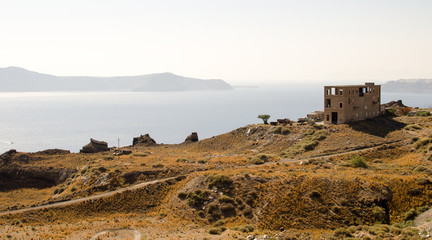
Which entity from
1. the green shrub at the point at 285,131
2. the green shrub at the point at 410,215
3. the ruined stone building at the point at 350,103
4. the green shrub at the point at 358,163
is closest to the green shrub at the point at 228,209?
the green shrub at the point at 410,215

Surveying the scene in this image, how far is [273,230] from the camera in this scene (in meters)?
31.3

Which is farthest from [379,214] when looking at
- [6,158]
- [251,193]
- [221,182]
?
[6,158]

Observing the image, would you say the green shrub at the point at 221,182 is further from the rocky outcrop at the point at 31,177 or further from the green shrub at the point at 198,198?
the rocky outcrop at the point at 31,177

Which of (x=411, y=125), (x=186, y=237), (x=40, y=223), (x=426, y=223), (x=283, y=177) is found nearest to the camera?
(x=426, y=223)

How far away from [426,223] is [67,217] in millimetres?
35061

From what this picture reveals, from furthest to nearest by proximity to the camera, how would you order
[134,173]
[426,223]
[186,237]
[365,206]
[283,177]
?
[134,173]
[283,177]
[365,206]
[186,237]
[426,223]

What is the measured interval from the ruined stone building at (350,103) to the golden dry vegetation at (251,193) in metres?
6.99

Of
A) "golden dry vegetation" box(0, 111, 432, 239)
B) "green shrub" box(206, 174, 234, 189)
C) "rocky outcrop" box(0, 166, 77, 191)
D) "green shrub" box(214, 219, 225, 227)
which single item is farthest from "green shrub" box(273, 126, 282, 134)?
"green shrub" box(214, 219, 225, 227)

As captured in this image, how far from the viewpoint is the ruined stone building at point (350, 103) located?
6712 centimetres

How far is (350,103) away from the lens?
2692 inches

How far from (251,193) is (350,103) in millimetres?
40047

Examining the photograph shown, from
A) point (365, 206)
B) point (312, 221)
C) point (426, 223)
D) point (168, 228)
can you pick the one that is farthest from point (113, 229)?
point (426, 223)

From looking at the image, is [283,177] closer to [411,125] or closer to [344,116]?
[344,116]

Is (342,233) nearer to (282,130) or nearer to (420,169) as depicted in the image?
(420,169)
